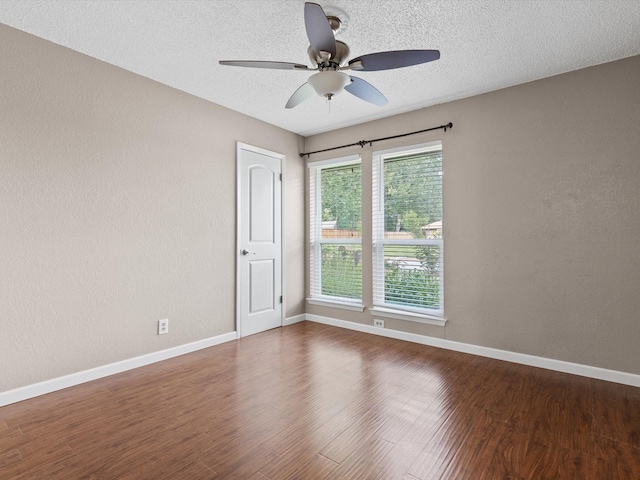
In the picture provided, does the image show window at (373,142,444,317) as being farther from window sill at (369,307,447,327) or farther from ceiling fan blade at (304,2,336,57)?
ceiling fan blade at (304,2,336,57)

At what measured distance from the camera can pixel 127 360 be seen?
2963mm

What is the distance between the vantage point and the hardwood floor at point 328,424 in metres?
1.69

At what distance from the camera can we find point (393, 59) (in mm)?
2010

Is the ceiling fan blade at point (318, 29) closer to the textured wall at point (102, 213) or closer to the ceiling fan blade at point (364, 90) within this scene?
the ceiling fan blade at point (364, 90)

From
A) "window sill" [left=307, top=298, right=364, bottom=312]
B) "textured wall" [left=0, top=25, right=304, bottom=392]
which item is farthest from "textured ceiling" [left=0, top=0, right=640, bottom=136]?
"window sill" [left=307, top=298, right=364, bottom=312]

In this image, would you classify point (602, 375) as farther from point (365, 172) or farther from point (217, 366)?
point (217, 366)

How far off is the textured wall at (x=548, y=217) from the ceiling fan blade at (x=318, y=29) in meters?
2.14

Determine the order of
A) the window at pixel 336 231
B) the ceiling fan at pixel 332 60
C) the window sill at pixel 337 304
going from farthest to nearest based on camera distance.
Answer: the window at pixel 336 231 → the window sill at pixel 337 304 → the ceiling fan at pixel 332 60

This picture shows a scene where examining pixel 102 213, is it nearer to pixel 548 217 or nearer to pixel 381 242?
pixel 381 242

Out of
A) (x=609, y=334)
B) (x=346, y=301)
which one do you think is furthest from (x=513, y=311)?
(x=346, y=301)

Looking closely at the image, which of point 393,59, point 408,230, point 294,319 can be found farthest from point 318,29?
point 294,319

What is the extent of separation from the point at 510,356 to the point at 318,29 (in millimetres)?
3206

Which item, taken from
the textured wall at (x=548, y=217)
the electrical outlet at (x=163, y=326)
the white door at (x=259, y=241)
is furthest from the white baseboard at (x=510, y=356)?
the electrical outlet at (x=163, y=326)

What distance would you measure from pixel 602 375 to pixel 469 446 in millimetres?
1747
